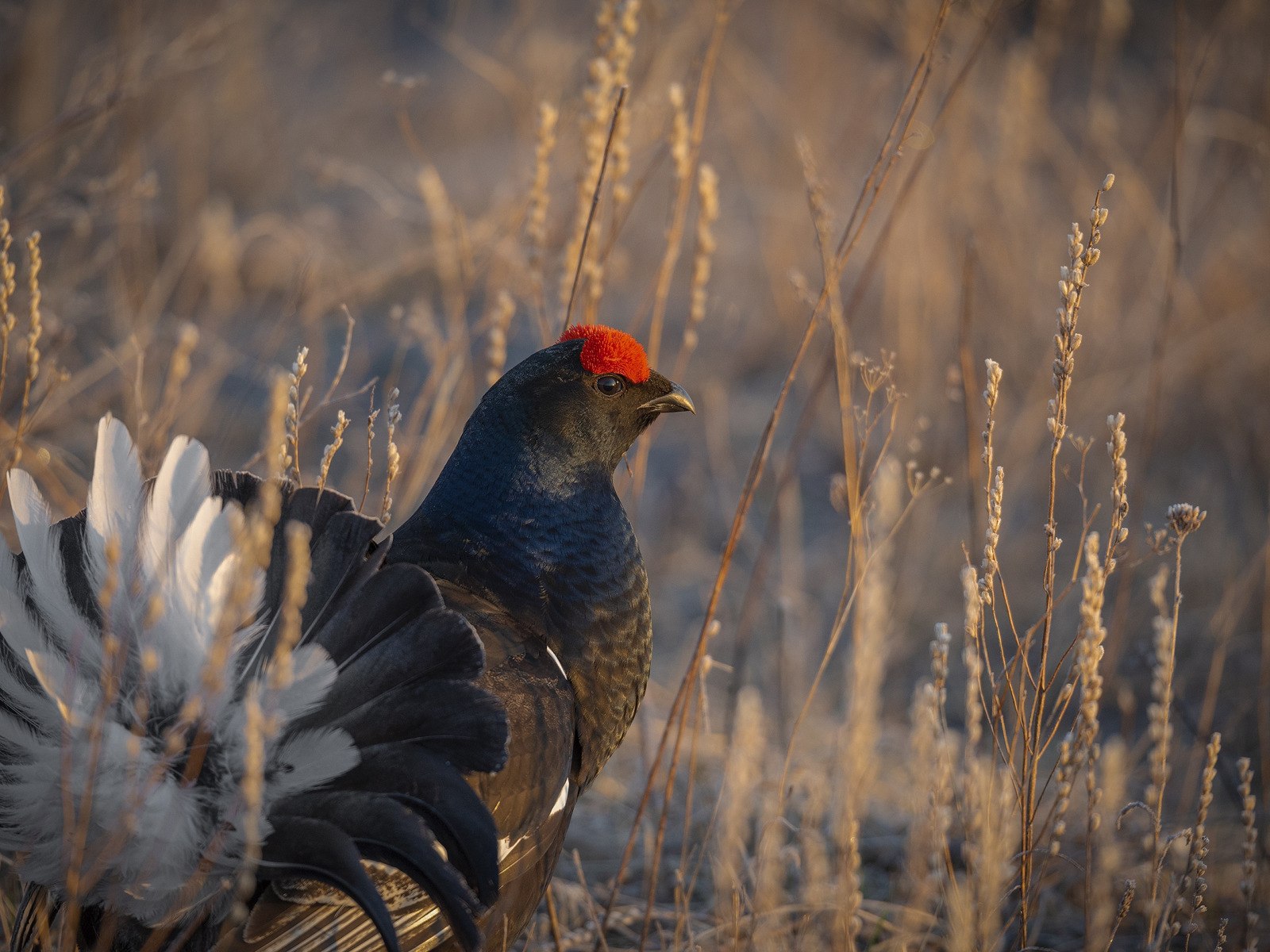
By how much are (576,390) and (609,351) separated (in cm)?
11

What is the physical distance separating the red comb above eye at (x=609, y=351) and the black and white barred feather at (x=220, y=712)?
742mm

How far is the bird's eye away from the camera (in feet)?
7.20

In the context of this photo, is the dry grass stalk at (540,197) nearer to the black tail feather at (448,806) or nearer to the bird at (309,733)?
the bird at (309,733)

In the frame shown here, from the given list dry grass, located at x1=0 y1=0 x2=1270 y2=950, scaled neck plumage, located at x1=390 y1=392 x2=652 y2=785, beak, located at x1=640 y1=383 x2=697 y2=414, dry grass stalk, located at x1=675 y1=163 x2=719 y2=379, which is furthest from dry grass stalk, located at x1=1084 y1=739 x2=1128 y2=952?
dry grass stalk, located at x1=675 y1=163 x2=719 y2=379

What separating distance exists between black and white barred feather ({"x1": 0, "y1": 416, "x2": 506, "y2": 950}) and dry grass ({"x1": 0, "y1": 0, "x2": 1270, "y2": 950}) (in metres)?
0.28

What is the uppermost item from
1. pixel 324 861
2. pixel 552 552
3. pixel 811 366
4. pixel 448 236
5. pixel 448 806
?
pixel 811 366

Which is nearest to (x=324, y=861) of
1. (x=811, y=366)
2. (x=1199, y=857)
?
(x=1199, y=857)

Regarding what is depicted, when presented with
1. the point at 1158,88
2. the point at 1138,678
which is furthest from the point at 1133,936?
the point at 1158,88

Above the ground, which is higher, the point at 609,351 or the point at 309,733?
the point at 609,351

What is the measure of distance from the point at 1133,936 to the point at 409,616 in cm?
222

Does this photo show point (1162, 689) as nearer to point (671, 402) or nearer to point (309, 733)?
point (671, 402)

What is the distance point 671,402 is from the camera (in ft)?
7.56

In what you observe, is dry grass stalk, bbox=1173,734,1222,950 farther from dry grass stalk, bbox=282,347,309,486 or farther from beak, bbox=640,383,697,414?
dry grass stalk, bbox=282,347,309,486

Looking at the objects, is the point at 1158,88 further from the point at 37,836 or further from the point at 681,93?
the point at 37,836
